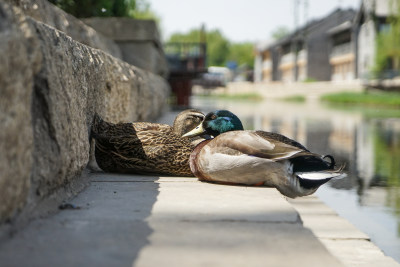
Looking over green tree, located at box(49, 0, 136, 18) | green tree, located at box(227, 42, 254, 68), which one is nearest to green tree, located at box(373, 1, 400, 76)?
green tree, located at box(49, 0, 136, 18)

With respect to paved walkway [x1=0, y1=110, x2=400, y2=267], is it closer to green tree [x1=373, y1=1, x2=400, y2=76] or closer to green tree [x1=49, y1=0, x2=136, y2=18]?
green tree [x1=49, y1=0, x2=136, y2=18]

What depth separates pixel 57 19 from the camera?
15.7 ft

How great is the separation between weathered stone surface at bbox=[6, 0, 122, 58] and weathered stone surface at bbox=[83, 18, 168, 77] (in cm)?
221

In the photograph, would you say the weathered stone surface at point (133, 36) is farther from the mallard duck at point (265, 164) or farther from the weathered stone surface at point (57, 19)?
the mallard duck at point (265, 164)

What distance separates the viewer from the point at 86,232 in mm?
2057

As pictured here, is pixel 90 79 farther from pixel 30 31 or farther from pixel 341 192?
pixel 341 192

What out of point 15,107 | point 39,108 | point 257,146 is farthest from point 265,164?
point 15,107

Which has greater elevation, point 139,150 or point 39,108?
point 39,108

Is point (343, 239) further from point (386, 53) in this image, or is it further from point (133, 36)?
point (386, 53)

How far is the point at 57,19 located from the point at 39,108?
2.59 meters

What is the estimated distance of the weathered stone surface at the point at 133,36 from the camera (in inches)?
348

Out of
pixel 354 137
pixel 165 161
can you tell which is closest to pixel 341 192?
pixel 165 161

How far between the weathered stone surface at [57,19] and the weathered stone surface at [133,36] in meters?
2.21

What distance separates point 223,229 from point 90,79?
1.85 m
